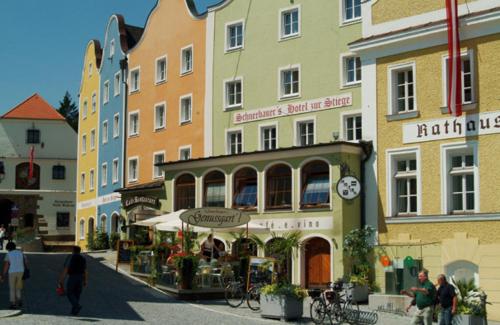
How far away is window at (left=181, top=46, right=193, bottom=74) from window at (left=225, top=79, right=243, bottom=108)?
3.87 meters

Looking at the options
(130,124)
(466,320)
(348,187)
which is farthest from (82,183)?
(466,320)

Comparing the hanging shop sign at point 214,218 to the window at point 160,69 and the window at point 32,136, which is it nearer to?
the window at point 160,69

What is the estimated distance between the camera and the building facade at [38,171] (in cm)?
6912

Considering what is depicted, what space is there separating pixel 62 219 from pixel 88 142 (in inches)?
541

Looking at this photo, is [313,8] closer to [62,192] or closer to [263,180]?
[263,180]

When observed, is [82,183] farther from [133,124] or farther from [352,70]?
[352,70]

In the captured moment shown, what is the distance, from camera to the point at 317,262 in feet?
103

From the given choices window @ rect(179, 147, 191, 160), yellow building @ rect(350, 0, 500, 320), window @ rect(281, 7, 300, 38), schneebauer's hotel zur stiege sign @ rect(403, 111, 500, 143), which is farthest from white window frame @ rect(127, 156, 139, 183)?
schneebauer's hotel zur stiege sign @ rect(403, 111, 500, 143)

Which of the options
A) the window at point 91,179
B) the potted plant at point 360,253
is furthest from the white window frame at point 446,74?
the window at point 91,179

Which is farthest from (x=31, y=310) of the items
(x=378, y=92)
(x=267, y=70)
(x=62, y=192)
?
(x=62, y=192)

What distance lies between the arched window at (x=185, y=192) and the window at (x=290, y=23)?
7470mm

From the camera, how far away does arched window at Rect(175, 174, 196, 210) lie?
3644cm

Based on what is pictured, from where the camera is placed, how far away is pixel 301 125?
1409 inches

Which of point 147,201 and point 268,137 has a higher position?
point 268,137
